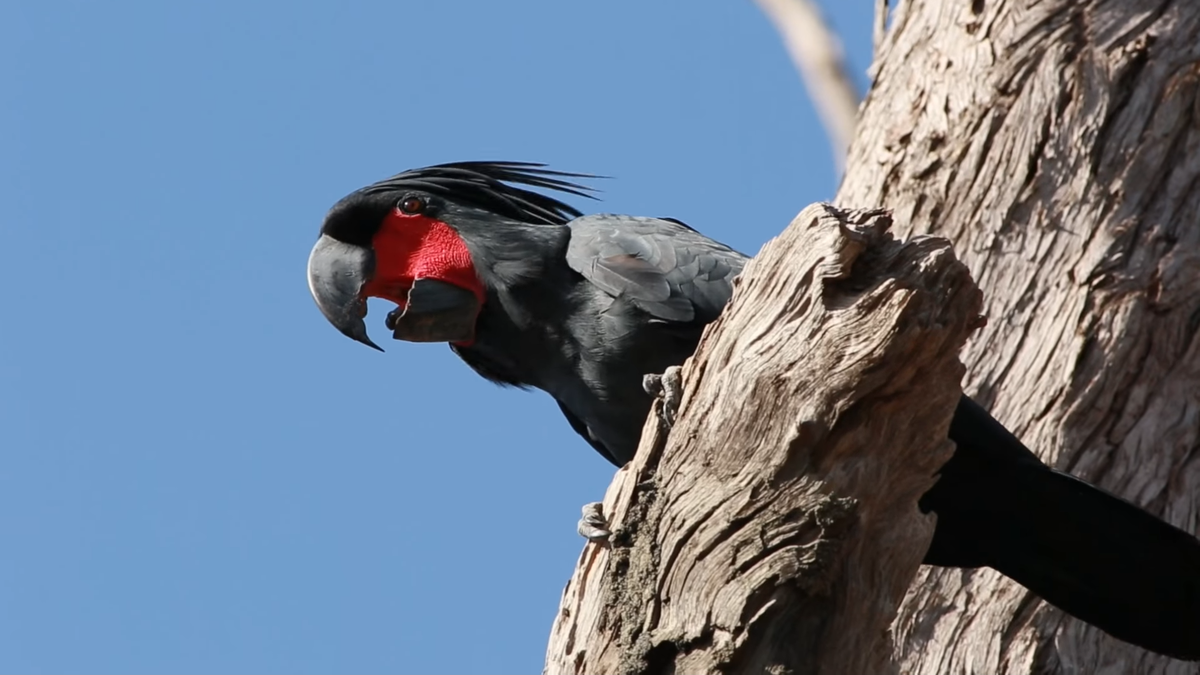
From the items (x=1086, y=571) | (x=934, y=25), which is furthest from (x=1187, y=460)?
(x=934, y=25)

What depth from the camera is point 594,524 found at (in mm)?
4227

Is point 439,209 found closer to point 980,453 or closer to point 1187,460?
point 980,453

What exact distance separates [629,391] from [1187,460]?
2.24 metres

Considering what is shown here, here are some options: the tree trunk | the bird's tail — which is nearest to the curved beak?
the tree trunk

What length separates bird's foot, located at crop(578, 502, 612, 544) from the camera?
13.7 feet

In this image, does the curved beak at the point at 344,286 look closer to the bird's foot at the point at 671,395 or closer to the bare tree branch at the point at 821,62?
the bird's foot at the point at 671,395

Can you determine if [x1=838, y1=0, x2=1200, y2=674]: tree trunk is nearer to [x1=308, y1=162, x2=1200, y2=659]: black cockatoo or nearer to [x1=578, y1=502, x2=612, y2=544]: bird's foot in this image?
[x1=308, y1=162, x2=1200, y2=659]: black cockatoo

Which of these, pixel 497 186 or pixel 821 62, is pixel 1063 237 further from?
pixel 821 62

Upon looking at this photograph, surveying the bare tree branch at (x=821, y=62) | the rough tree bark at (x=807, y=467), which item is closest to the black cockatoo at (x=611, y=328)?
the rough tree bark at (x=807, y=467)

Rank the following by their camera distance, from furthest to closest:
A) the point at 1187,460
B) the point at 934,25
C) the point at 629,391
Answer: the point at 934,25 → the point at 1187,460 → the point at 629,391

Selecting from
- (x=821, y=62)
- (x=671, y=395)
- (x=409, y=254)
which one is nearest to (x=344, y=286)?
(x=409, y=254)

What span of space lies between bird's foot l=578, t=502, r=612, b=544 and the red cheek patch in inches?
58.5

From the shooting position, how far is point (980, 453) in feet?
15.3

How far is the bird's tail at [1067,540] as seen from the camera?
4438mm
